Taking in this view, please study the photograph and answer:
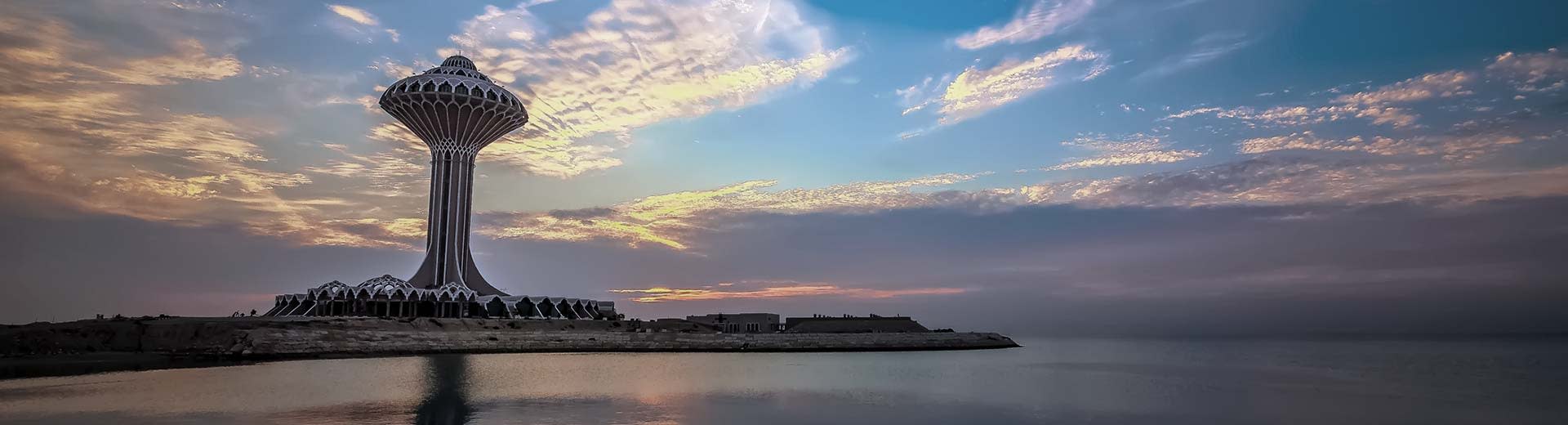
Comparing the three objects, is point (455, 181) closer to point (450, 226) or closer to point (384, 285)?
point (450, 226)

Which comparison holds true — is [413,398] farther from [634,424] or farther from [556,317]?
[556,317]

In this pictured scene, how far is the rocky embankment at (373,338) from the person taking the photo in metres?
55.9

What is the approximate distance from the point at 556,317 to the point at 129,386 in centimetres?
6161

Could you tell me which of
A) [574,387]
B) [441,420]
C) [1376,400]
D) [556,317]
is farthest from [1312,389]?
[556,317]

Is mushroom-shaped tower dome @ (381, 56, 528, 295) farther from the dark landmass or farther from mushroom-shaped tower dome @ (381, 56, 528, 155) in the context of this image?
the dark landmass

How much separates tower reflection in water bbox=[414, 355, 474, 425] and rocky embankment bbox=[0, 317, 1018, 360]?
51.1 ft

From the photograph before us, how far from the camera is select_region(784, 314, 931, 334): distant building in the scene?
101m

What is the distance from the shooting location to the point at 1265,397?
39.5 metres

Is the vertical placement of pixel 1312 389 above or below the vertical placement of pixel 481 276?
below

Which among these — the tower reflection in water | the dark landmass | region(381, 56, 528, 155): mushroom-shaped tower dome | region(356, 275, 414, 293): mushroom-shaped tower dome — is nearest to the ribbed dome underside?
region(381, 56, 528, 155): mushroom-shaped tower dome

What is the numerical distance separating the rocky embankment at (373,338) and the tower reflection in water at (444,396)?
15.6 metres

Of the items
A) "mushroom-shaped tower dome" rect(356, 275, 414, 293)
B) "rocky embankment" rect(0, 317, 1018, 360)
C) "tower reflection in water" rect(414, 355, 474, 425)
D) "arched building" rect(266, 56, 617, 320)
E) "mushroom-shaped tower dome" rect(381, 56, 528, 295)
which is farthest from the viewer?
"mushroom-shaped tower dome" rect(381, 56, 528, 295)

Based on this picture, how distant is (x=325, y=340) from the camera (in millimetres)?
62375

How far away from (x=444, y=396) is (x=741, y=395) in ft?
38.0
